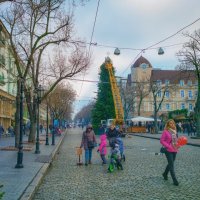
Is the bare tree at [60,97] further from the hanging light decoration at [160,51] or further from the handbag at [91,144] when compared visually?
the handbag at [91,144]

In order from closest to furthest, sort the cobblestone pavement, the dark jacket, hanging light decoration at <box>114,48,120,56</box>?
the cobblestone pavement < the dark jacket < hanging light decoration at <box>114,48,120,56</box>

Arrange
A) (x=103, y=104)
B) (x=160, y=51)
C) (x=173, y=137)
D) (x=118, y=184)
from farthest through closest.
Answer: (x=103, y=104), (x=160, y=51), (x=173, y=137), (x=118, y=184)

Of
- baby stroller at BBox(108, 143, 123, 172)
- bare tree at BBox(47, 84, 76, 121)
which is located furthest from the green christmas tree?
baby stroller at BBox(108, 143, 123, 172)

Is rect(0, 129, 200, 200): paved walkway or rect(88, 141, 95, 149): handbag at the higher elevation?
rect(88, 141, 95, 149): handbag

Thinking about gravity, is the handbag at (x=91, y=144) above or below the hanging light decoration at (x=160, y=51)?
below

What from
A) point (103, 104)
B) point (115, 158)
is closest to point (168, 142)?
point (115, 158)

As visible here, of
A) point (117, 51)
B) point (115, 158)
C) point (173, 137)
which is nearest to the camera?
point (173, 137)

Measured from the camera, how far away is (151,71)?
108 meters

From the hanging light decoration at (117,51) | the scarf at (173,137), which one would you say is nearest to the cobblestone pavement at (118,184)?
the scarf at (173,137)

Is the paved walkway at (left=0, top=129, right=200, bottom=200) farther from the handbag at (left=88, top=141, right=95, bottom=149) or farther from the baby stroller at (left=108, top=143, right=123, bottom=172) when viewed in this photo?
the handbag at (left=88, top=141, right=95, bottom=149)

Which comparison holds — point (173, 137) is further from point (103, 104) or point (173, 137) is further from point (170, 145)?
point (103, 104)

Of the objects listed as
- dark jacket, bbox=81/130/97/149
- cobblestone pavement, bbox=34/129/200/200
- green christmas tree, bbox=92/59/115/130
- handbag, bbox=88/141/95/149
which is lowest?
cobblestone pavement, bbox=34/129/200/200

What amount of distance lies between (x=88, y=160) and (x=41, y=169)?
3.30 metres

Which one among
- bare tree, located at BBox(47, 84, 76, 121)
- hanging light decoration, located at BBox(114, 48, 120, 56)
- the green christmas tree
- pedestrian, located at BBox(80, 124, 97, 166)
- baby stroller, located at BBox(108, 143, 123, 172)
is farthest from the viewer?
bare tree, located at BBox(47, 84, 76, 121)
